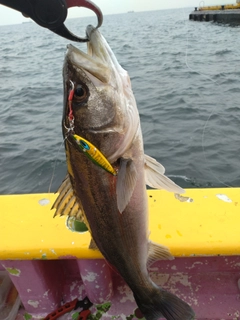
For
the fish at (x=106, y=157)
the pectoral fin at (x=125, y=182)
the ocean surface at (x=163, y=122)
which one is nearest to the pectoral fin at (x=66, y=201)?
the fish at (x=106, y=157)

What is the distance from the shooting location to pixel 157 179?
1671mm

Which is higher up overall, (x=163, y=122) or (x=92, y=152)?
(x=92, y=152)

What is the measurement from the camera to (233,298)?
252 centimetres

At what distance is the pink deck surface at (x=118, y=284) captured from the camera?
2412 millimetres

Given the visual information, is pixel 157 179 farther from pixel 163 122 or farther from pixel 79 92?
pixel 163 122

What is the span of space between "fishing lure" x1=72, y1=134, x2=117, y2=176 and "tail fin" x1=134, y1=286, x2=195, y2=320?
865 millimetres

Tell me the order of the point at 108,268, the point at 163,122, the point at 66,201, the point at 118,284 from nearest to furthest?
the point at 66,201
the point at 108,268
the point at 118,284
the point at 163,122

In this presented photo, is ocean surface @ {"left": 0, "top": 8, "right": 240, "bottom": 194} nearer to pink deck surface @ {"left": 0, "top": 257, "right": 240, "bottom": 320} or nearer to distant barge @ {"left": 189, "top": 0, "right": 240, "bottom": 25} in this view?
pink deck surface @ {"left": 0, "top": 257, "right": 240, "bottom": 320}

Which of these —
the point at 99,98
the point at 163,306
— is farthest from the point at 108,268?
the point at 99,98

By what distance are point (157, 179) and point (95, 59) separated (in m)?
0.67

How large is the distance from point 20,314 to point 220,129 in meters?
6.19

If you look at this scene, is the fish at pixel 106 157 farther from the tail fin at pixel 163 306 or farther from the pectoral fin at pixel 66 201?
the tail fin at pixel 163 306

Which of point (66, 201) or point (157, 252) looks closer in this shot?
point (66, 201)

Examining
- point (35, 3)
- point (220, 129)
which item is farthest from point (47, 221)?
point (220, 129)
